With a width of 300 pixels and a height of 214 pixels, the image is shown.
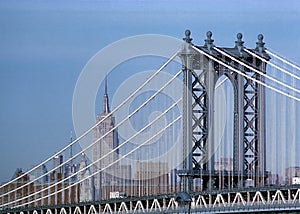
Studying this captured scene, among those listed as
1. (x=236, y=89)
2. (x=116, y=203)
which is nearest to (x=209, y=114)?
(x=236, y=89)

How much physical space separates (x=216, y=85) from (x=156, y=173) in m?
8.19

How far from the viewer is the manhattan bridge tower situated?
55406mm

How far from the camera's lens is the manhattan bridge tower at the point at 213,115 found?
55.4m

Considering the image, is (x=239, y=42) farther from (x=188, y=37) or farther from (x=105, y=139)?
(x=105, y=139)

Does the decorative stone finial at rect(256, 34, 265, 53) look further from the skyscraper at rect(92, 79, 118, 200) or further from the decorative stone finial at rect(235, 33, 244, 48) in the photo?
the skyscraper at rect(92, 79, 118, 200)

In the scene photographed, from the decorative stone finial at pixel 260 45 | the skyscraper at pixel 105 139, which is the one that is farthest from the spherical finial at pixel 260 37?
the skyscraper at pixel 105 139

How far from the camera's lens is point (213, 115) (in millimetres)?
56312

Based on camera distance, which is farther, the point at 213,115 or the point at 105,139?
the point at 105,139

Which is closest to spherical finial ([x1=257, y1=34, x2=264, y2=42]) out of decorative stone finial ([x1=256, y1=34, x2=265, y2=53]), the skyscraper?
decorative stone finial ([x1=256, y1=34, x2=265, y2=53])

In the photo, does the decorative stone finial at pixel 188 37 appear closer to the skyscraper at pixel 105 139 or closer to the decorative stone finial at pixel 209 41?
the decorative stone finial at pixel 209 41

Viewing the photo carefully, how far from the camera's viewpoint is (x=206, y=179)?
55.6m

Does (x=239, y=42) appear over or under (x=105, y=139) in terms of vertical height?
over

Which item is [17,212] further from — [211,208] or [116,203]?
[211,208]

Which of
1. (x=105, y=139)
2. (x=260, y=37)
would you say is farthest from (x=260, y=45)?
(x=105, y=139)
